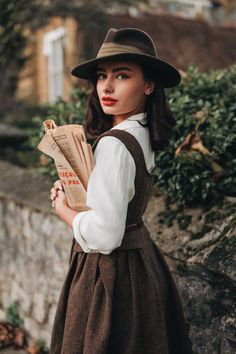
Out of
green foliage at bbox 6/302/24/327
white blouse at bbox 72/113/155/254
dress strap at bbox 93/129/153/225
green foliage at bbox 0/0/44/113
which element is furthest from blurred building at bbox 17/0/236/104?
white blouse at bbox 72/113/155/254

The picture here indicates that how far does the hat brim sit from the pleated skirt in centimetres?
69

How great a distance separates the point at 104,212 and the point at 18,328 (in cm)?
271

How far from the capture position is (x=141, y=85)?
2393 mm

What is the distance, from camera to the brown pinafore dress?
2.27 m

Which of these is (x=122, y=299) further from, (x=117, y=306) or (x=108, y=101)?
(x=108, y=101)

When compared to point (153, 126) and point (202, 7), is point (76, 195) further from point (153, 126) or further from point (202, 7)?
point (202, 7)

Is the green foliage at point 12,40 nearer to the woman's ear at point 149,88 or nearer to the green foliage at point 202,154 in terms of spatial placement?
the green foliage at point 202,154

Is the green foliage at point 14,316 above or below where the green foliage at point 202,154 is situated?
below

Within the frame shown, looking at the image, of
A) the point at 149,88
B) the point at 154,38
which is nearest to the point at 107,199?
the point at 149,88

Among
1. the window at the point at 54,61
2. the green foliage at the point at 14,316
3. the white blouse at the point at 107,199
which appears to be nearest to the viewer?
the white blouse at the point at 107,199

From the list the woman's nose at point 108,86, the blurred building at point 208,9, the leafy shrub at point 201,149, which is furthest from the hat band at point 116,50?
the blurred building at point 208,9

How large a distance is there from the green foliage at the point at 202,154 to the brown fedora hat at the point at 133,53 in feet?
2.76

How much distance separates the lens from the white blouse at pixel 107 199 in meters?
2.15

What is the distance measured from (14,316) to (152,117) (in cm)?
277
